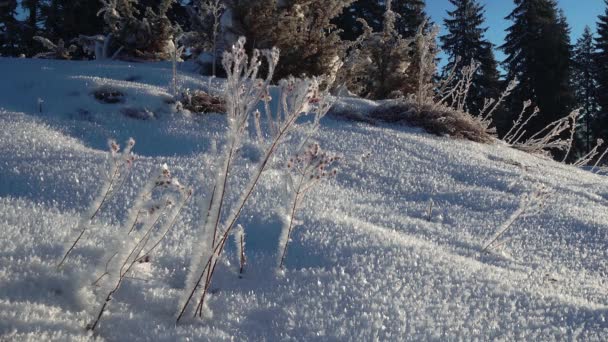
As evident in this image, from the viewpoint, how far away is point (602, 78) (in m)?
27.8

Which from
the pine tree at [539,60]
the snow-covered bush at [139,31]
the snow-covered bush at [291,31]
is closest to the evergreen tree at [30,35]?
the snow-covered bush at [139,31]

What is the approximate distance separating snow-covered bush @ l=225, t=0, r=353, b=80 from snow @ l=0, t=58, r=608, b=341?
2.75 m

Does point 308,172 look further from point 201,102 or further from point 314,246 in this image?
point 201,102

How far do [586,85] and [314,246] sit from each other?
31.6 m

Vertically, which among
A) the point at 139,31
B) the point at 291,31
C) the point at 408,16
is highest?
the point at 408,16

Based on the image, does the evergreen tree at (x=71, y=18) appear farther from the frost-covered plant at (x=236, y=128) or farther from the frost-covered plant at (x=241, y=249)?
the frost-covered plant at (x=236, y=128)

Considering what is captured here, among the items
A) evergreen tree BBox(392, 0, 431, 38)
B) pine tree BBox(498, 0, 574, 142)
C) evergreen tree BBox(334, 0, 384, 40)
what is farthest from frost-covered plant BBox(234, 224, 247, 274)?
evergreen tree BBox(392, 0, 431, 38)

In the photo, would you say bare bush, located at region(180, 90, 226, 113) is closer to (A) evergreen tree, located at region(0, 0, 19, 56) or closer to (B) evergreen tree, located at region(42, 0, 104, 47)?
(B) evergreen tree, located at region(42, 0, 104, 47)

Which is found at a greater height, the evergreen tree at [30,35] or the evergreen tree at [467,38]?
the evergreen tree at [467,38]

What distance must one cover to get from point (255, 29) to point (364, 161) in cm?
382

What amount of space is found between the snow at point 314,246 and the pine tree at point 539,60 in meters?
20.5

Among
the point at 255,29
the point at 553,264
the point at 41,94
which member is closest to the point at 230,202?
the point at 553,264

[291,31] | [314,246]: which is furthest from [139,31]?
[314,246]

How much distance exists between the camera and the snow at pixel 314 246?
198 cm
